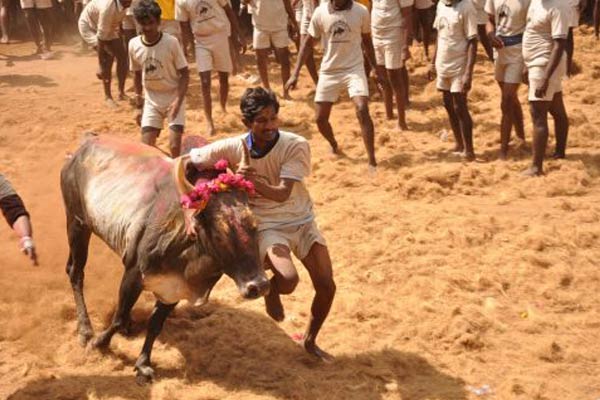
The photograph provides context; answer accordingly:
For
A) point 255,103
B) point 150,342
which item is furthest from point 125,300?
point 255,103

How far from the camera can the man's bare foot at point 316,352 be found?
5.00 m

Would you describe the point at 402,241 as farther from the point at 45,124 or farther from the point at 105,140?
the point at 45,124

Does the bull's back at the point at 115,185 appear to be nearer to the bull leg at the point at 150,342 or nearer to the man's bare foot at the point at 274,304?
the bull leg at the point at 150,342

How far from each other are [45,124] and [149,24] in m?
3.91

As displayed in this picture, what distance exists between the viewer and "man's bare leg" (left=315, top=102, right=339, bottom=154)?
8523 millimetres

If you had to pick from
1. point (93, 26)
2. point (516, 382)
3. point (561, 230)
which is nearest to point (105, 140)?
point (516, 382)

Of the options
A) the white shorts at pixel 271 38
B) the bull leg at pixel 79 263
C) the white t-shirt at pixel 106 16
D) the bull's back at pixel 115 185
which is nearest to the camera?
the bull's back at pixel 115 185

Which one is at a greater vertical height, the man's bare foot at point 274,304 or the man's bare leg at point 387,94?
the man's bare leg at point 387,94

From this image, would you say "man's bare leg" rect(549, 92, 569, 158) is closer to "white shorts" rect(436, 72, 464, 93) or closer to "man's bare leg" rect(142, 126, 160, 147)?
"white shorts" rect(436, 72, 464, 93)

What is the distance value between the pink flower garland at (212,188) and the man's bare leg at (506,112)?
15.0 feet

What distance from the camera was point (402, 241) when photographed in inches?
265

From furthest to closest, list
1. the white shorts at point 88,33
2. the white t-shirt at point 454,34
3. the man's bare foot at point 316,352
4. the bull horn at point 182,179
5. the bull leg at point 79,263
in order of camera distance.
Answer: the white shorts at point 88,33, the white t-shirt at point 454,34, the bull leg at point 79,263, the man's bare foot at point 316,352, the bull horn at point 182,179

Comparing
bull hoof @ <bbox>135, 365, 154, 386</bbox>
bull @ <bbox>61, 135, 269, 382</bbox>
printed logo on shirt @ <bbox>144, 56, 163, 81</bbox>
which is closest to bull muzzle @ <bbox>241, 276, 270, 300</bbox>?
bull @ <bbox>61, 135, 269, 382</bbox>

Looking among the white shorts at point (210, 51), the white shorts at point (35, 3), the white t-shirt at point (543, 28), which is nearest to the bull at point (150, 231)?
the white t-shirt at point (543, 28)
